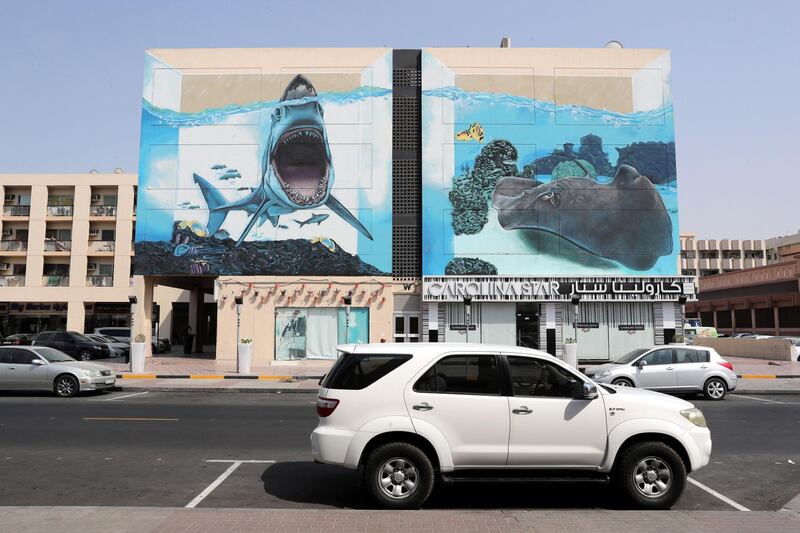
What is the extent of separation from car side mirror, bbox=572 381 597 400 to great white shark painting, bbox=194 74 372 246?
2364cm

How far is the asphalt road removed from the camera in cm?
686

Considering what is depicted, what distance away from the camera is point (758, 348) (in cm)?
3297

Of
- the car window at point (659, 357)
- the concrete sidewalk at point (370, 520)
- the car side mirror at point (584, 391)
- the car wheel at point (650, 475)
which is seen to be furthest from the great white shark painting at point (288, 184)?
the concrete sidewalk at point (370, 520)

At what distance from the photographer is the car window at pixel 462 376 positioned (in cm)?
650

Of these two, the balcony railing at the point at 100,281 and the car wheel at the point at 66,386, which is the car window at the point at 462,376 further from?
the balcony railing at the point at 100,281

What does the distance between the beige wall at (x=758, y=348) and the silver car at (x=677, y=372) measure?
17.7 metres

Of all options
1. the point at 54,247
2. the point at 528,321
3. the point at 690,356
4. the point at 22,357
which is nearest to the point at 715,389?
the point at 690,356

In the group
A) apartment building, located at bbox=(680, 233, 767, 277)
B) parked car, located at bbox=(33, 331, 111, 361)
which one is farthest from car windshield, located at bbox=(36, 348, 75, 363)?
apartment building, located at bbox=(680, 233, 767, 277)

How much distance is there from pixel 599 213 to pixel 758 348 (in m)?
12.7

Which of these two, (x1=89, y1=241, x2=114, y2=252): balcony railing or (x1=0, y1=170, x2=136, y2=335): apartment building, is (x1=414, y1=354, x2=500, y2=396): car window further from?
(x1=89, y1=241, x2=114, y2=252): balcony railing

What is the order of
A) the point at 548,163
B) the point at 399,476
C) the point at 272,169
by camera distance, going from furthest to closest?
1. the point at 272,169
2. the point at 548,163
3. the point at 399,476

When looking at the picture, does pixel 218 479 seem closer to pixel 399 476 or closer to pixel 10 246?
pixel 399 476

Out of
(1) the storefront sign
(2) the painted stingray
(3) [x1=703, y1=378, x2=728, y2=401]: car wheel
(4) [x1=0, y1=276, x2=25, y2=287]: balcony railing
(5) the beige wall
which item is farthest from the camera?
(4) [x1=0, y1=276, x2=25, y2=287]: balcony railing

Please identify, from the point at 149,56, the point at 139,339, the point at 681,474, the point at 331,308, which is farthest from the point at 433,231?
the point at 681,474
